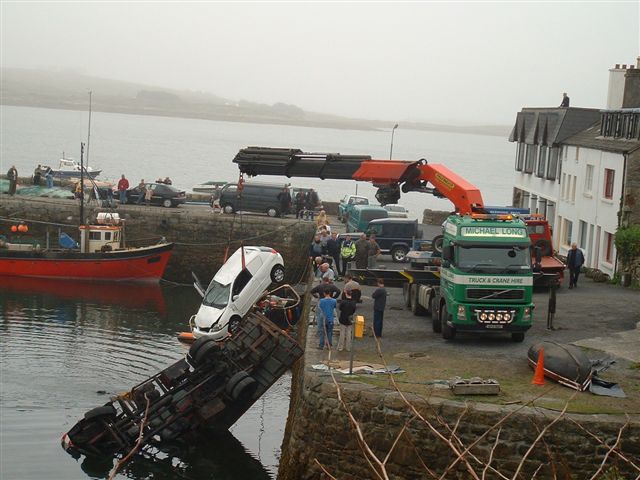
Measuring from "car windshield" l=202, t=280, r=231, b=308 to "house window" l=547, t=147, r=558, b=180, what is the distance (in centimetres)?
1711

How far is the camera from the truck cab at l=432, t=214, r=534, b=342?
845 inches

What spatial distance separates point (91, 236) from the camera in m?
43.8

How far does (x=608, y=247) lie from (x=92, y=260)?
20671 mm

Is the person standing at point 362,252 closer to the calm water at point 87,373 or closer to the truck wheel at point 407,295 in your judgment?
the truck wheel at point 407,295

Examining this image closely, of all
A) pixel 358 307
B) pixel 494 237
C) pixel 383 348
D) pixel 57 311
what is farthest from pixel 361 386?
pixel 57 311

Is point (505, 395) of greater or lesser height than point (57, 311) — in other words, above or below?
above

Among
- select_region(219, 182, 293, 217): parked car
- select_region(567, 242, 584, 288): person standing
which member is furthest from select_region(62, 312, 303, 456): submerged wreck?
select_region(219, 182, 293, 217): parked car

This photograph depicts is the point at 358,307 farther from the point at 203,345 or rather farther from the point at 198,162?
the point at 198,162

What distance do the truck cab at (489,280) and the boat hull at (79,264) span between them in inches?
928

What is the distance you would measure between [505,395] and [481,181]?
124 metres

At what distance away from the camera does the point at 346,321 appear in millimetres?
20703

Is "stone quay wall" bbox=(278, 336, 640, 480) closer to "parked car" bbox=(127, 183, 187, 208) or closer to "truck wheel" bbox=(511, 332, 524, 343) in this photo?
"truck wheel" bbox=(511, 332, 524, 343)

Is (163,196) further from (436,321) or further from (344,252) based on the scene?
(436,321)

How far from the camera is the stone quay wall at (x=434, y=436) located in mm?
15516
